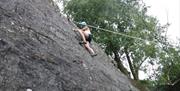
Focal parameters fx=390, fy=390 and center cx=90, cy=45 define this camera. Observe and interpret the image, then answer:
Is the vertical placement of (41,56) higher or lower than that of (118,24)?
higher

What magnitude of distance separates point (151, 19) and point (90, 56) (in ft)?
62.0

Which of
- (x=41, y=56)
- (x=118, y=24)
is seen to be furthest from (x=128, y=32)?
(x=41, y=56)

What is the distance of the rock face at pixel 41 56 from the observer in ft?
27.1

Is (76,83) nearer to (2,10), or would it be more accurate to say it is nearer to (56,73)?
(56,73)

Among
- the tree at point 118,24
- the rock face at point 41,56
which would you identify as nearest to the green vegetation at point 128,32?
the tree at point 118,24

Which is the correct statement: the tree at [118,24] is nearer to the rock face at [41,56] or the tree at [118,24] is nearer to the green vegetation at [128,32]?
the green vegetation at [128,32]

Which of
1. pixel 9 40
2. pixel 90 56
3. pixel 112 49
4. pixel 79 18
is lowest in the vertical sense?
pixel 112 49

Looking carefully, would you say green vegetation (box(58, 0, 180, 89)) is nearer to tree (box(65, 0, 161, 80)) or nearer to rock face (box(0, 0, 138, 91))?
tree (box(65, 0, 161, 80))

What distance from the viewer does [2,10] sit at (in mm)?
9742

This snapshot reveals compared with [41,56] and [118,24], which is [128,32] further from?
[41,56]

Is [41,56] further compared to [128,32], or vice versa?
[128,32]

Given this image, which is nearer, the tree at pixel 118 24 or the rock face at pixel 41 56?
the rock face at pixel 41 56

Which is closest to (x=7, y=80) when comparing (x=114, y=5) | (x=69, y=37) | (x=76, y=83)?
(x=76, y=83)

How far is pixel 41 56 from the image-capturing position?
9.23m
